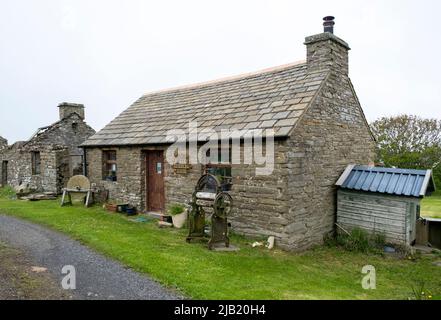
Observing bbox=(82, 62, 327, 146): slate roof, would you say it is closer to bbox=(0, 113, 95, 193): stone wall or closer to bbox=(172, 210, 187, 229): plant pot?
bbox=(172, 210, 187, 229): plant pot

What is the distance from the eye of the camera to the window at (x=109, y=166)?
15.6 m

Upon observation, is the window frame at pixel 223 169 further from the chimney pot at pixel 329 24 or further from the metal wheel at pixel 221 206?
the chimney pot at pixel 329 24

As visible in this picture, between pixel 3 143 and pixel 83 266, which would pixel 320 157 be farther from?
pixel 3 143

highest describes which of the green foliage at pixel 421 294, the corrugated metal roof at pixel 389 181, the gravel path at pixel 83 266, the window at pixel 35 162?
the window at pixel 35 162

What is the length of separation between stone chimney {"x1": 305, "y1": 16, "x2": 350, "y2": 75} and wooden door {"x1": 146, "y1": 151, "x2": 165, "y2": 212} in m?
6.53

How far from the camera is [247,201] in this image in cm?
1005

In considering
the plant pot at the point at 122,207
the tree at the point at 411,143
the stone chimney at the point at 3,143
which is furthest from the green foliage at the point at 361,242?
the stone chimney at the point at 3,143

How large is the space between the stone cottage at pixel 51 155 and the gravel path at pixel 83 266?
8445 millimetres

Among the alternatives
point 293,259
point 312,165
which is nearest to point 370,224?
point 312,165

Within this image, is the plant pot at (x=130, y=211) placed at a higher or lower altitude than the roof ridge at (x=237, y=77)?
lower

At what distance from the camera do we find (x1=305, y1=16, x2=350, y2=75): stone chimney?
11070mm

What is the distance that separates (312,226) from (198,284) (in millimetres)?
5080

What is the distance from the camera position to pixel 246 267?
756 cm

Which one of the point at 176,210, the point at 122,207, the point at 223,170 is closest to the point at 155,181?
the point at 122,207
